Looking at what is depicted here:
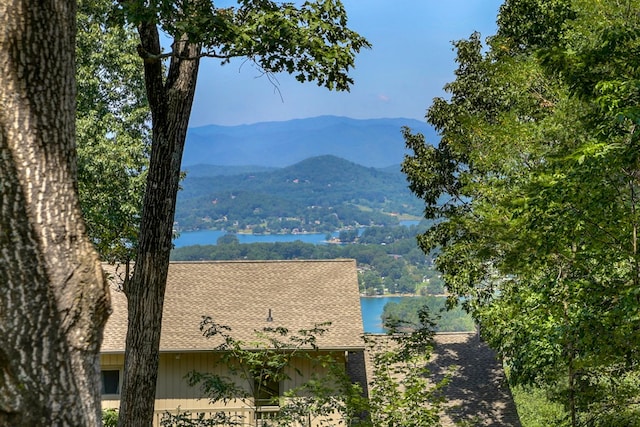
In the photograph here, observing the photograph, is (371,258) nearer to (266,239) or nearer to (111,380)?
(111,380)

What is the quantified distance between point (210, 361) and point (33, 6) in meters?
11.2

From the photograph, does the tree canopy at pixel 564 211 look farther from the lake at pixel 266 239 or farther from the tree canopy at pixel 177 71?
the lake at pixel 266 239

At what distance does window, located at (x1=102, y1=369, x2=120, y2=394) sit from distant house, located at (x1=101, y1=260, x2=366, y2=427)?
0.02 metres

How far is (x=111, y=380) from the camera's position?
1316 cm

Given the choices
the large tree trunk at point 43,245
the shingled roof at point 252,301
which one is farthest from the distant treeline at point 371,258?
the large tree trunk at point 43,245

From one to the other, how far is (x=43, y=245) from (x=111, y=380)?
1162cm

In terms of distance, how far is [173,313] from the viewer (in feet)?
45.7

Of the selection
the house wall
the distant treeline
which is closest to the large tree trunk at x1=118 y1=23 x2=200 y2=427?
the house wall

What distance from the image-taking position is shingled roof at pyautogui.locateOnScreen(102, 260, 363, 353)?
510 inches

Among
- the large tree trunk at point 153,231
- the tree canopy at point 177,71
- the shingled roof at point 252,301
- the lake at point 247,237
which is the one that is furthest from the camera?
the lake at point 247,237

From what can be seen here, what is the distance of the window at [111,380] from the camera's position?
13.1m

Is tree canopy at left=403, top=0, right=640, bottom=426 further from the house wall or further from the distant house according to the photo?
the house wall

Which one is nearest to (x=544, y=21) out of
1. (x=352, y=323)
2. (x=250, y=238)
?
(x=352, y=323)

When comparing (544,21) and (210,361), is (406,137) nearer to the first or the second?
(544,21)
